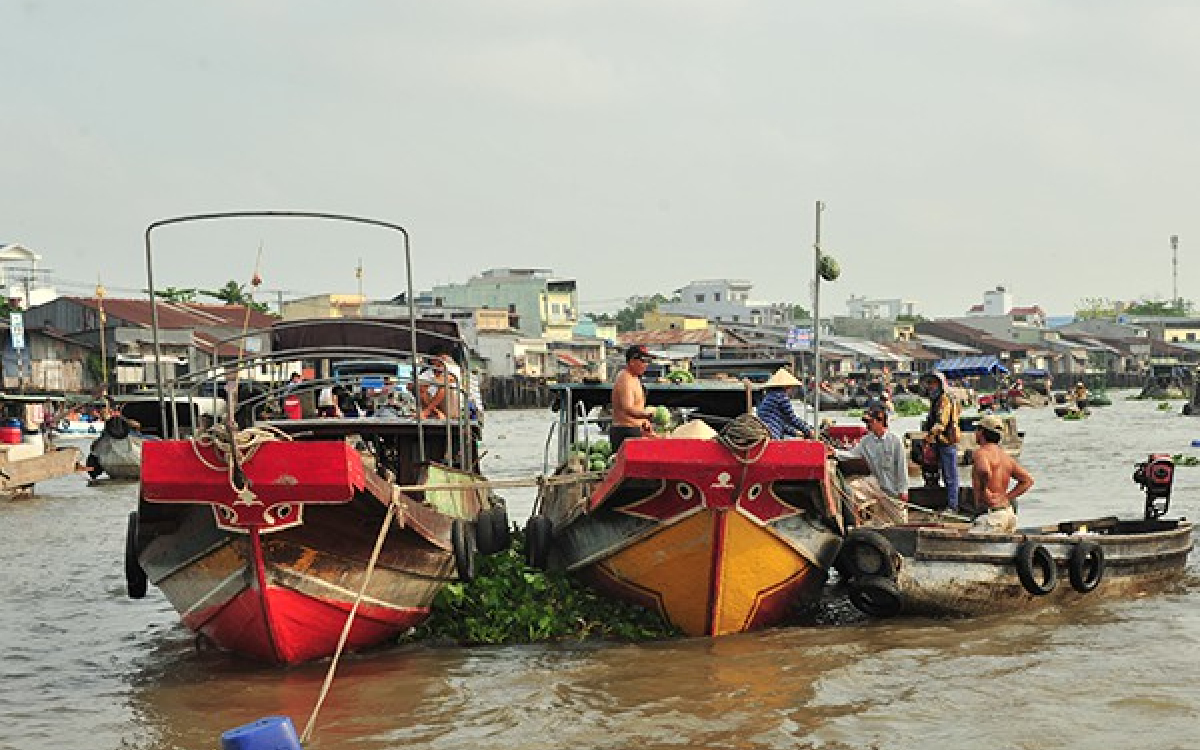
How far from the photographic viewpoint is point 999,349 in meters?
82.5

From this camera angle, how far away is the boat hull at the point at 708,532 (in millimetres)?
8172

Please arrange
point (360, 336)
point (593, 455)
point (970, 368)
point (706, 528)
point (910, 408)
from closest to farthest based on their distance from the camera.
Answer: point (706, 528)
point (593, 455)
point (360, 336)
point (970, 368)
point (910, 408)

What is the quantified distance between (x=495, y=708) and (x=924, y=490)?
225 inches

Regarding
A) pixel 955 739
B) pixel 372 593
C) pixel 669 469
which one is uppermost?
pixel 669 469

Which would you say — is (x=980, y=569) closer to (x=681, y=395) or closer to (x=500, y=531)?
(x=681, y=395)

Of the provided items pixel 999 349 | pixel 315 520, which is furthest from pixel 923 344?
pixel 315 520

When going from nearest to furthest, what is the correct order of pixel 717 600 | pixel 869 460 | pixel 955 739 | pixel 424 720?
pixel 955 739, pixel 424 720, pixel 717 600, pixel 869 460

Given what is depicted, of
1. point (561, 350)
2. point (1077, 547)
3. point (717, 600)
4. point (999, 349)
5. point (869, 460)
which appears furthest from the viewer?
point (999, 349)

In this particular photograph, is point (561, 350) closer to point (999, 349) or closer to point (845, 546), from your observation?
point (999, 349)

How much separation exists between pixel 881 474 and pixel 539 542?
8.59ft

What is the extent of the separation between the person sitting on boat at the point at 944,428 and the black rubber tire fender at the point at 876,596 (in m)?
2.04

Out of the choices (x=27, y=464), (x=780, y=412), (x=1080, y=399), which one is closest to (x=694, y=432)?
(x=780, y=412)

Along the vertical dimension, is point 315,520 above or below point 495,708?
above

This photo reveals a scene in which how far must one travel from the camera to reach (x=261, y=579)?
7.96 m
